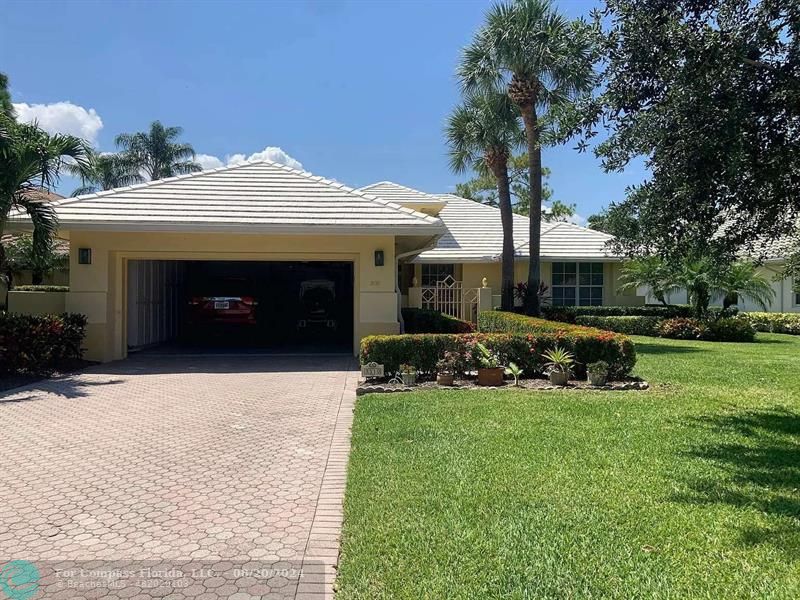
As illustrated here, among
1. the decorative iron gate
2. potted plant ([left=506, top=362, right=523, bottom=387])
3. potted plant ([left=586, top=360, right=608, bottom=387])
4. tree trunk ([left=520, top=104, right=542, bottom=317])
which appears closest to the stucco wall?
potted plant ([left=506, top=362, right=523, bottom=387])

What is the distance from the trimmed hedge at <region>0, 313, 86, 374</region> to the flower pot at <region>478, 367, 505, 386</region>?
798 centimetres

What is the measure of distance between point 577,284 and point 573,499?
773 inches

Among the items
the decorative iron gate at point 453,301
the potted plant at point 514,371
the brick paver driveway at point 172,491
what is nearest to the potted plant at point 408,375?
the brick paver driveway at point 172,491

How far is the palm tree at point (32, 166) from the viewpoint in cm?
1066

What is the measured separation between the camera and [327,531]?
435 centimetres

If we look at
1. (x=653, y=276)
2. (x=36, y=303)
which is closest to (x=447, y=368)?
(x=36, y=303)

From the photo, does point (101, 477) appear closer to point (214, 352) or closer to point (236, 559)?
point (236, 559)

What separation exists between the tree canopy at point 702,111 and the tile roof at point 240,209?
668cm

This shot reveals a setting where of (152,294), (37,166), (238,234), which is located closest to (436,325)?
(238,234)

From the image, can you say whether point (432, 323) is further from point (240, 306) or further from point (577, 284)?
point (577, 284)

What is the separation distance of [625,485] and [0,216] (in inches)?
444

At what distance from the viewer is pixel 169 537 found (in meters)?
4.26

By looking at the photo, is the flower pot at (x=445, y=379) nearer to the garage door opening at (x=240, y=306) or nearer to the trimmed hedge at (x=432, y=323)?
the trimmed hedge at (x=432, y=323)

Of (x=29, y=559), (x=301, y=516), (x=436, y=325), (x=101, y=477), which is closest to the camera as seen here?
(x=29, y=559)
